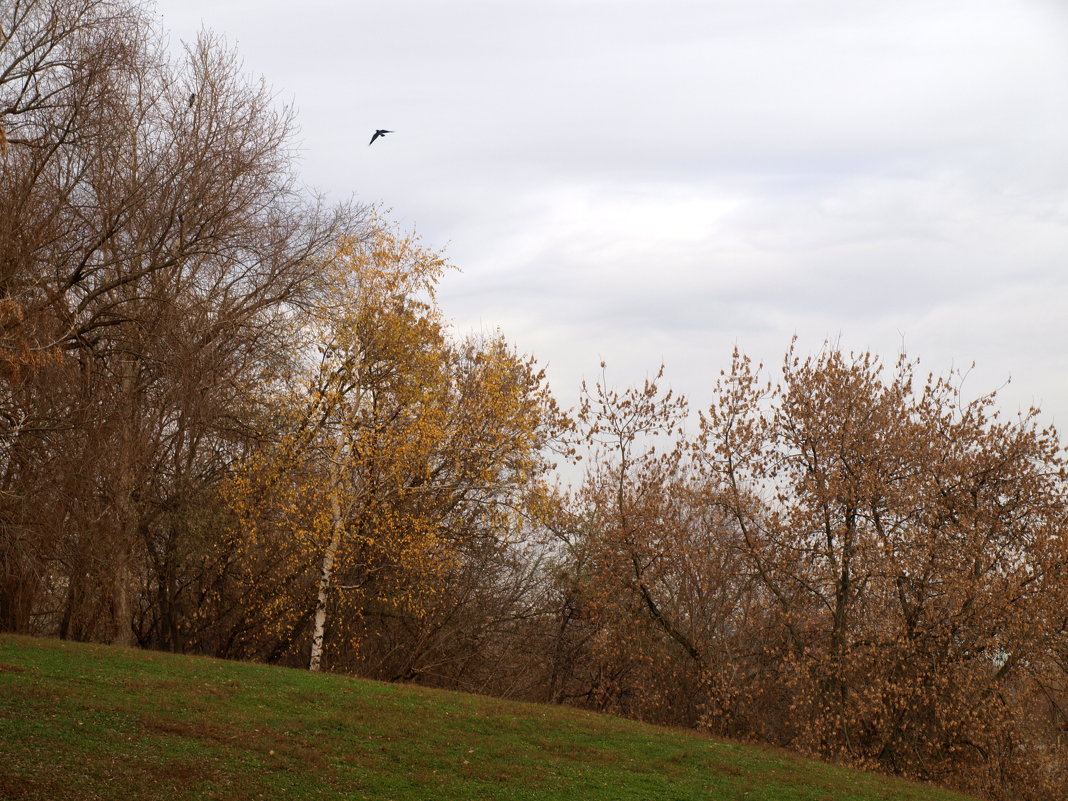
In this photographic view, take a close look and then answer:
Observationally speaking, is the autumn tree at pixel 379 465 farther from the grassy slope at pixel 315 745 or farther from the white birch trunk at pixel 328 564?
the grassy slope at pixel 315 745

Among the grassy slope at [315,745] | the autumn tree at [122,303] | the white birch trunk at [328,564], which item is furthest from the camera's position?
the white birch trunk at [328,564]

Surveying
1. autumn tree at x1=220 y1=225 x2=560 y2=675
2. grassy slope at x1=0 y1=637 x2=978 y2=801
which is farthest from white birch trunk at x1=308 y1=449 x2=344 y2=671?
grassy slope at x1=0 y1=637 x2=978 y2=801

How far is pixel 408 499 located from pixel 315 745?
1033 centimetres

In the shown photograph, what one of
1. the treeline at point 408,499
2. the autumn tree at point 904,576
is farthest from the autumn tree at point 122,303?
the autumn tree at point 904,576

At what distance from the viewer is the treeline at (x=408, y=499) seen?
1593cm

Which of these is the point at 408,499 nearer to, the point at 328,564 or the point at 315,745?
the point at 328,564

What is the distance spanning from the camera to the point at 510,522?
74.3ft

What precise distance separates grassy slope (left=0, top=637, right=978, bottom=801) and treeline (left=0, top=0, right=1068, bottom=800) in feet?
9.82

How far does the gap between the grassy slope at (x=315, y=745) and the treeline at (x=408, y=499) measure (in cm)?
299

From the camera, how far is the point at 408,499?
71.5 ft

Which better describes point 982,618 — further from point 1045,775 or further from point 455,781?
point 455,781

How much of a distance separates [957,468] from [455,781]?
45.4 feet

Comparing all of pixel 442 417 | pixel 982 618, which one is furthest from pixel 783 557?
pixel 442 417

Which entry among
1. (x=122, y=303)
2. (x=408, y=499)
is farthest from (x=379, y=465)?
(x=122, y=303)
